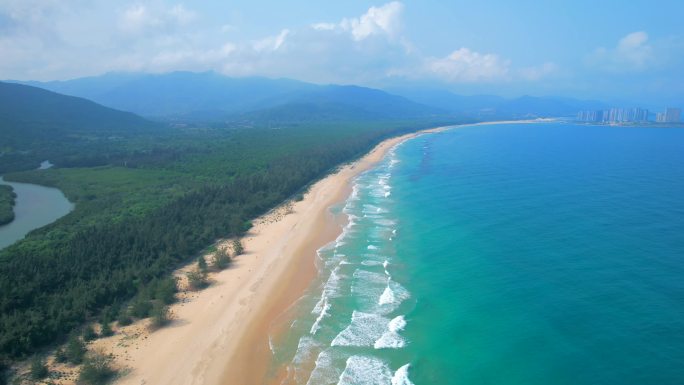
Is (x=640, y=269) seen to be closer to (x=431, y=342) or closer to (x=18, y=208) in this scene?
(x=431, y=342)

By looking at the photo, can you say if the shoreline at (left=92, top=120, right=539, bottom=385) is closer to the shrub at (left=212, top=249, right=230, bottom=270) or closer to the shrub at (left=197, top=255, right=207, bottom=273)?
the shrub at (left=212, top=249, right=230, bottom=270)

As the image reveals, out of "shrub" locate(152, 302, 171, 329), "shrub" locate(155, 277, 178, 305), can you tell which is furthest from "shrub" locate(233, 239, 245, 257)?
"shrub" locate(152, 302, 171, 329)

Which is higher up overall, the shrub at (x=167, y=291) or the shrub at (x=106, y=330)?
the shrub at (x=167, y=291)

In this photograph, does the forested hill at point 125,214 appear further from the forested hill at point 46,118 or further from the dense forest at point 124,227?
the forested hill at point 46,118

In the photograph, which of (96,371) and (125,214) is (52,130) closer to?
(125,214)

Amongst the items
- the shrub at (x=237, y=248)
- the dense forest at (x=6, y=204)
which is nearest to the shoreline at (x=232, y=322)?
the shrub at (x=237, y=248)
